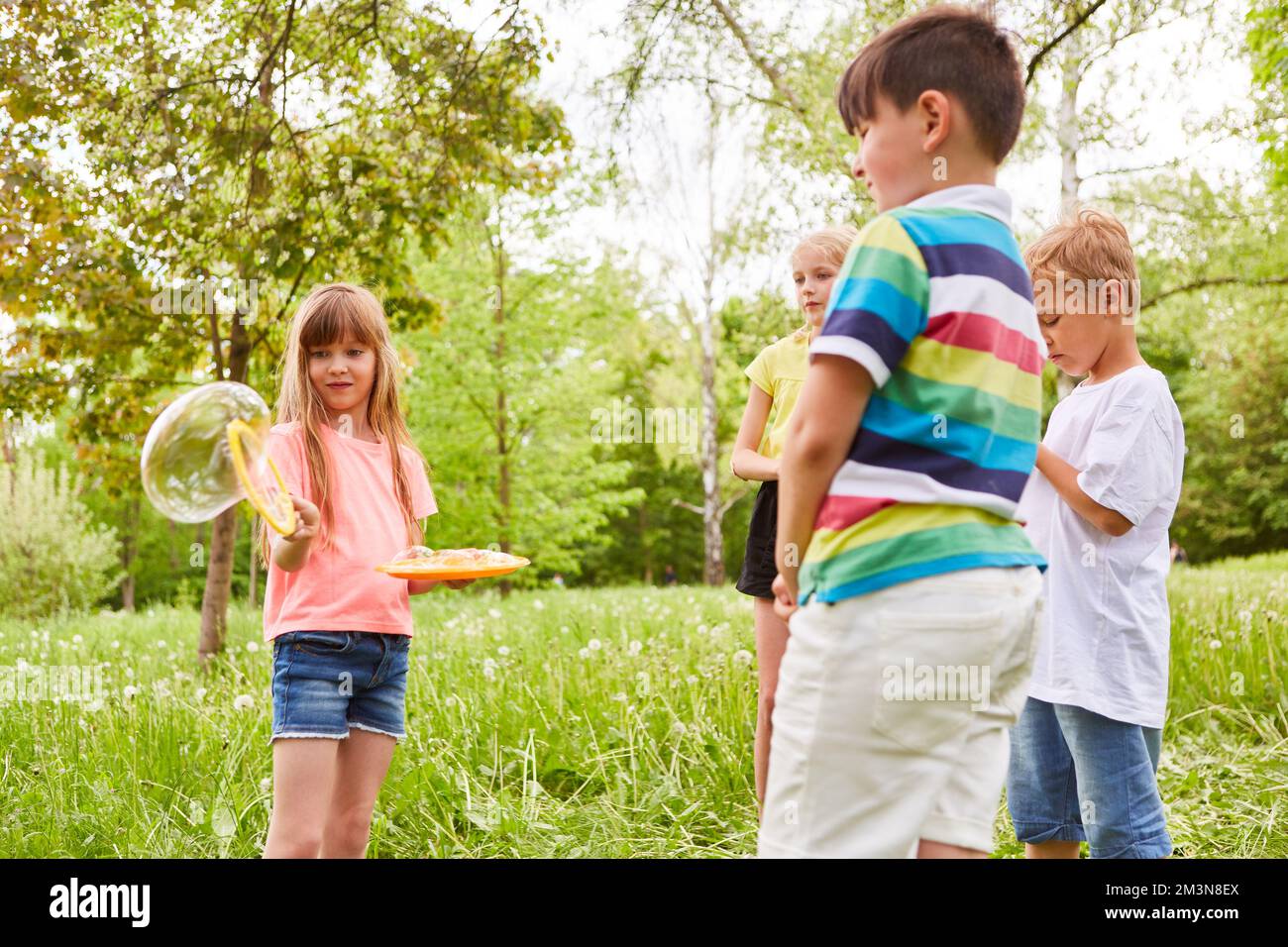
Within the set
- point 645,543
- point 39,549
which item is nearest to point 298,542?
point 39,549

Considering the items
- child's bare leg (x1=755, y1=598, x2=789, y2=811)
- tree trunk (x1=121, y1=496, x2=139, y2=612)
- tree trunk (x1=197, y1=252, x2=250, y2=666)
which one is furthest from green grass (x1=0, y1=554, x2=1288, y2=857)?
tree trunk (x1=121, y1=496, x2=139, y2=612)

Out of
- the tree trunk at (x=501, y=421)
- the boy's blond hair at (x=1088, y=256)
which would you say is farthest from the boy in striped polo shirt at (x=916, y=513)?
the tree trunk at (x=501, y=421)

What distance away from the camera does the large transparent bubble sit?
2.42 m

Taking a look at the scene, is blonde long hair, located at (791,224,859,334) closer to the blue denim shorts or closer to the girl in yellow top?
the girl in yellow top

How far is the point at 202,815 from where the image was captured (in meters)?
3.59

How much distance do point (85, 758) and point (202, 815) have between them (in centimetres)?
83

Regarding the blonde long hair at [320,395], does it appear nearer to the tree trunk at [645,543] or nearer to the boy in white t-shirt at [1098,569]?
the boy in white t-shirt at [1098,569]

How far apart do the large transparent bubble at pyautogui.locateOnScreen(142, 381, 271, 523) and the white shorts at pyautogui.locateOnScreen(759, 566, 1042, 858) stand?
4.76ft

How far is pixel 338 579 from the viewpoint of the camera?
2.59 meters

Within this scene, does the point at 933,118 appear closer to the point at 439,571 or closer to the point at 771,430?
the point at 439,571

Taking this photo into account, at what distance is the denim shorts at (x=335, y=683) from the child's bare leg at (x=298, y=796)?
0.04 meters

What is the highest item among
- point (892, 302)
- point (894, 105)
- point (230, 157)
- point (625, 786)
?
point (230, 157)

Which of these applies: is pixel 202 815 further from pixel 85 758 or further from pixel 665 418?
pixel 665 418
